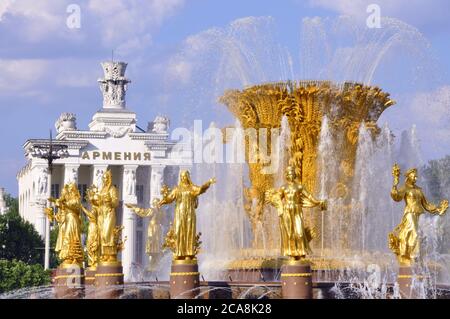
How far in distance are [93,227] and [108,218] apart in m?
1.05

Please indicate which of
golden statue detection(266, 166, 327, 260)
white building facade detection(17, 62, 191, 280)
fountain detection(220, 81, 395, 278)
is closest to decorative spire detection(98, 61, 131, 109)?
white building facade detection(17, 62, 191, 280)

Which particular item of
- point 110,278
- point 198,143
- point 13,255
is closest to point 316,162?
point 110,278

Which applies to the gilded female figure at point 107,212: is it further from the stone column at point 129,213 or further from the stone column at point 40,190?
the stone column at point 40,190

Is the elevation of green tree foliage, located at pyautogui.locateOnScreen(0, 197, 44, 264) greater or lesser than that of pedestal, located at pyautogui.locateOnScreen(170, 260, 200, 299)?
greater

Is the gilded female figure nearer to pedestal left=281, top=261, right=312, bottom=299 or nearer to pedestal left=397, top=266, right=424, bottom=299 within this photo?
pedestal left=281, top=261, right=312, bottom=299

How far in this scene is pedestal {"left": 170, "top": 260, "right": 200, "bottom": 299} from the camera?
19.2 m

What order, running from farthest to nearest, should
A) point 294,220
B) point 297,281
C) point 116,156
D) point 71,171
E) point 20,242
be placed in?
point 116,156
point 71,171
point 20,242
point 294,220
point 297,281

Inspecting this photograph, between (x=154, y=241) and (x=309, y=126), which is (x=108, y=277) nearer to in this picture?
(x=309, y=126)

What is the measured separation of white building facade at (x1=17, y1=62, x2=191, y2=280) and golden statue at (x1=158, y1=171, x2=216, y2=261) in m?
56.2

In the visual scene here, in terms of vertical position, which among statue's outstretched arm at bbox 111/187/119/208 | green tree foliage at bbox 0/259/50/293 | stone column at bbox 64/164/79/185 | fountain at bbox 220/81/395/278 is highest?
stone column at bbox 64/164/79/185

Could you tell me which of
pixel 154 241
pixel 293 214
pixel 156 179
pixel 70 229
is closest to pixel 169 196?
pixel 293 214

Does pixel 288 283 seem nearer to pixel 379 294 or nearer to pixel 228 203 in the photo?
pixel 379 294

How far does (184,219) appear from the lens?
1970 centimetres

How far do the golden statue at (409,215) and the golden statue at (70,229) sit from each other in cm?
694
